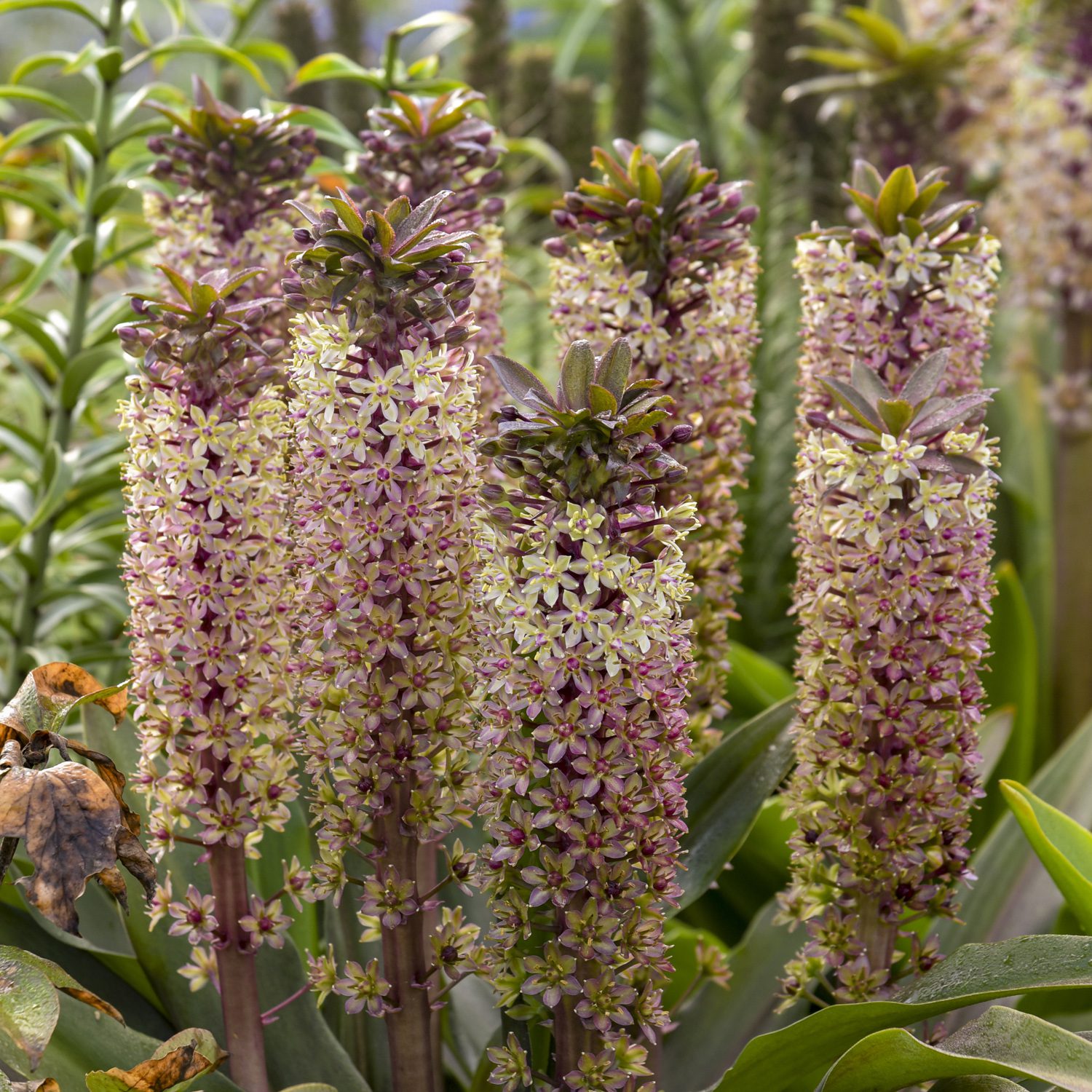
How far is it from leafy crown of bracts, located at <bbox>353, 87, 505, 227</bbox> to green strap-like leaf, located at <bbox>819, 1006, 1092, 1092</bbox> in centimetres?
72

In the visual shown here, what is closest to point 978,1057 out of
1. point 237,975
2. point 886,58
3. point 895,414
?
point 895,414

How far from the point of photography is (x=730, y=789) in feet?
3.35

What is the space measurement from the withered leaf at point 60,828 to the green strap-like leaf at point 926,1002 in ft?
1.47

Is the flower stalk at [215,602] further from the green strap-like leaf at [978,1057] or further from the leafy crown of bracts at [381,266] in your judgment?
the green strap-like leaf at [978,1057]

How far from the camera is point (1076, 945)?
74 cm

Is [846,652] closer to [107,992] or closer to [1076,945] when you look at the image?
[1076,945]

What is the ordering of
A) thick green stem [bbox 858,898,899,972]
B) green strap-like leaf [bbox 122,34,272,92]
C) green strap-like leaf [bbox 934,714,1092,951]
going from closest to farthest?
thick green stem [bbox 858,898,899,972], green strap-like leaf [bbox 934,714,1092,951], green strap-like leaf [bbox 122,34,272,92]

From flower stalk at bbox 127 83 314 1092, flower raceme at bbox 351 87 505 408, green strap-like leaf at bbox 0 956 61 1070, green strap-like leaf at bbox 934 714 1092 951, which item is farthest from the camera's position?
green strap-like leaf at bbox 934 714 1092 951

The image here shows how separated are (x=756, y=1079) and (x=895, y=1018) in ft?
0.39

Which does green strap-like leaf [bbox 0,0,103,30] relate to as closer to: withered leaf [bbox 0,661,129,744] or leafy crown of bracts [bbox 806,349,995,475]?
withered leaf [bbox 0,661,129,744]

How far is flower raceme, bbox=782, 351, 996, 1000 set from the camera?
2.53 ft

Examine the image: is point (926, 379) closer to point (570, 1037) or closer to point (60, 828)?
point (570, 1037)

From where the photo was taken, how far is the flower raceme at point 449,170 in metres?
1.01

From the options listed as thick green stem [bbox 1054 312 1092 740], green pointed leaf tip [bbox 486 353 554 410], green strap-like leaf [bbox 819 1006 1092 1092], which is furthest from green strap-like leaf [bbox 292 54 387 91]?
thick green stem [bbox 1054 312 1092 740]
